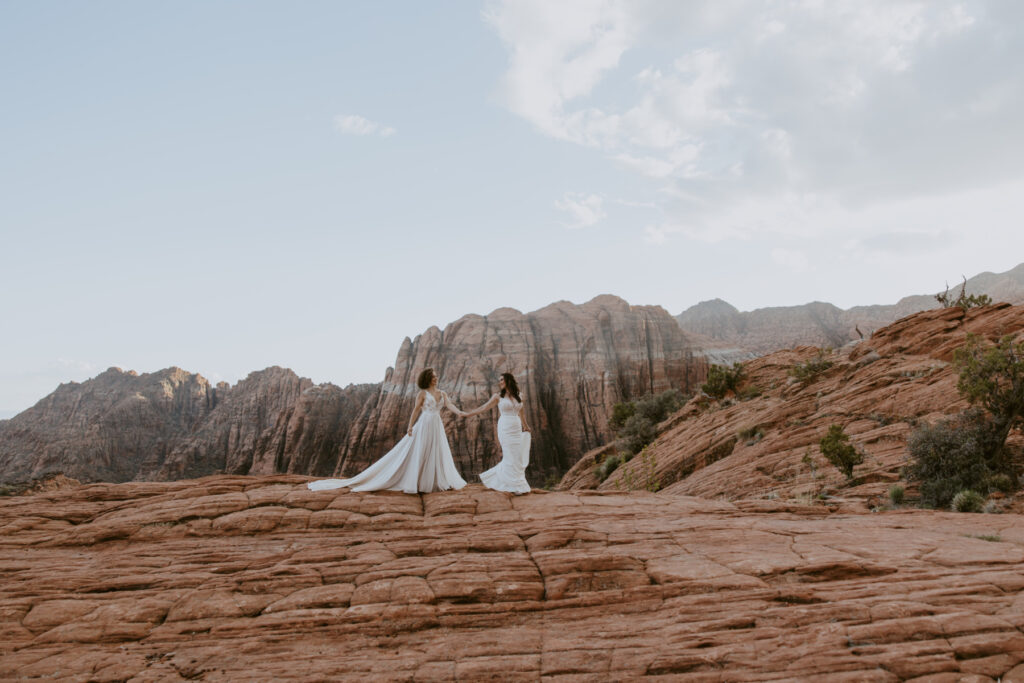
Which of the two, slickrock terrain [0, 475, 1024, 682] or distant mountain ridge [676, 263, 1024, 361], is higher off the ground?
distant mountain ridge [676, 263, 1024, 361]

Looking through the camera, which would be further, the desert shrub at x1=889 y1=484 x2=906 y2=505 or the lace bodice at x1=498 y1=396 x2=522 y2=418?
the lace bodice at x1=498 y1=396 x2=522 y2=418

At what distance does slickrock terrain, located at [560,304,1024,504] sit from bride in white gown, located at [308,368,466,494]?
25.2 feet

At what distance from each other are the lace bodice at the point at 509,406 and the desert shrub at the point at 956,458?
315 inches

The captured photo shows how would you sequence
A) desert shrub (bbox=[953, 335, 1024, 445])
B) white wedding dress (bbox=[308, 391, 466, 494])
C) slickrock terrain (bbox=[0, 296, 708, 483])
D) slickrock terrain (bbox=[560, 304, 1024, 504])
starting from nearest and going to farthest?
white wedding dress (bbox=[308, 391, 466, 494]), desert shrub (bbox=[953, 335, 1024, 445]), slickrock terrain (bbox=[560, 304, 1024, 504]), slickrock terrain (bbox=[0, 296, 708, 483])

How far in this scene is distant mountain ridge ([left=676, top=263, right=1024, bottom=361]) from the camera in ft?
253

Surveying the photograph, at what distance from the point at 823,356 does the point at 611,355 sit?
44808 mm

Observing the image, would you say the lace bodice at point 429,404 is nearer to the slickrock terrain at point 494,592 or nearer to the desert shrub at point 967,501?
the slickrock terrain at point 494,592

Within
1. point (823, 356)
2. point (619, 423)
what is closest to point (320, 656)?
point (823, 356)

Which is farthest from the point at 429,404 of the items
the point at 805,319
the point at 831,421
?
the point at 805,319

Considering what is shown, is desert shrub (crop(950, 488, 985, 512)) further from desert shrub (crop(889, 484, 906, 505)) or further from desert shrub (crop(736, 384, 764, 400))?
desert shrub (crop(736, 384, 764, 400))

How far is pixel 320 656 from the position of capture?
5297 mm

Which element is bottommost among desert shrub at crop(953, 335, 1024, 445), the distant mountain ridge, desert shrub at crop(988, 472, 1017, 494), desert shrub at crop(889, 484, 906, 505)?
desert shrub at crop(889, 484, 906, 505)

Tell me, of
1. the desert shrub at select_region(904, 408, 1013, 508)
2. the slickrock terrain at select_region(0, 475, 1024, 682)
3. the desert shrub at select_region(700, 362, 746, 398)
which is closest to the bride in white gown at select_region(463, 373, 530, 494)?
the slickrock terrain at select_region(0, 475, 1024, 682)

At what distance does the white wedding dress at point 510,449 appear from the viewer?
10.2m
